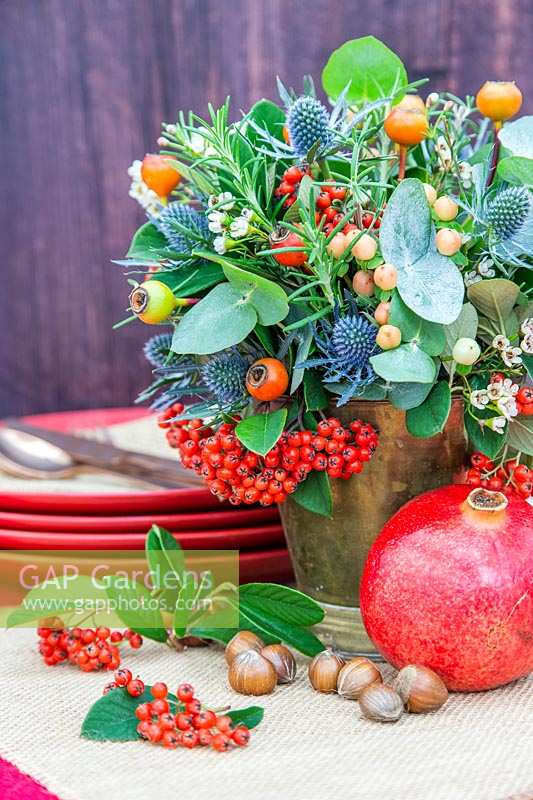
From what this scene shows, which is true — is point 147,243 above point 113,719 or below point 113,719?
above

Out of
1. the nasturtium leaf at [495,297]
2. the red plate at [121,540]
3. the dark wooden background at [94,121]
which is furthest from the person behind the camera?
the dark wooden background at [94,121]

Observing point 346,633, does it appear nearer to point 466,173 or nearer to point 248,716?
point 248,716

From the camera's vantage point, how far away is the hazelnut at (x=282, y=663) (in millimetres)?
573

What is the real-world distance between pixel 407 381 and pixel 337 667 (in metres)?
0.17

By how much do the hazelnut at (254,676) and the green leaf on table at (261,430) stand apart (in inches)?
4.9

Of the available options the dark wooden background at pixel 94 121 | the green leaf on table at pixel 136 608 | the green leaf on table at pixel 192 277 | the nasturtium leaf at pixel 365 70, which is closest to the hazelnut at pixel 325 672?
the green leaf on table at pixel 136 608

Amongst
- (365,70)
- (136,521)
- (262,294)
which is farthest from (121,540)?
(365,70)

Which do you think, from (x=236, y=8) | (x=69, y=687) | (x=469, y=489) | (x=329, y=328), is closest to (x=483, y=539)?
(x=469, y=489)

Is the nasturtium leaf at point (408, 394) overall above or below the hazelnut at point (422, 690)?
above

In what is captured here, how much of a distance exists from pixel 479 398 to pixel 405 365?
6 centimetres

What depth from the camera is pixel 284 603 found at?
592 millimetres

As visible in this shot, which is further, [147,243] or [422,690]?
[147,243]

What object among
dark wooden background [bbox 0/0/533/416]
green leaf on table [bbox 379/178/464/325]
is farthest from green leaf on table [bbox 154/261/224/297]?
dark wooden background [bbox 0/0/533/416]

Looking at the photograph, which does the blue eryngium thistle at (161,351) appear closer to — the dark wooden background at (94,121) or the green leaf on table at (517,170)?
the green leaf on table at (517,170)
